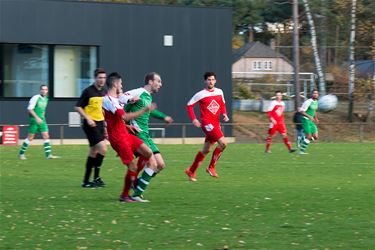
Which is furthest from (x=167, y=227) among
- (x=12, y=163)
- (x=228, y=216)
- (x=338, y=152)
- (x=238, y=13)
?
(x=238, y=13)

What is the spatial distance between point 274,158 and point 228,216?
12927mm

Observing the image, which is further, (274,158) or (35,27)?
(35,27)

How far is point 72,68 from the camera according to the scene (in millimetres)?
37094

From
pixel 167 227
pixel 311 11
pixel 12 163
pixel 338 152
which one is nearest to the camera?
pixel 167 227

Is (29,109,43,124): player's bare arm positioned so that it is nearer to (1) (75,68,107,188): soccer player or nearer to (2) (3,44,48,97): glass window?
(1) (75,68,107,188): soccer player

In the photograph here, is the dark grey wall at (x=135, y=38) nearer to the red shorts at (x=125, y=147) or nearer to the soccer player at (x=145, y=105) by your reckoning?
the soccer player at (x=145, y=105)

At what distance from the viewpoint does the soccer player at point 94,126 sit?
15266 mm

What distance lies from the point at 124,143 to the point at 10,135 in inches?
803

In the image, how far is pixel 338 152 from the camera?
91.2 feet

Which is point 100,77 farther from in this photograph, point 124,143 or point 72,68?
point 72,68

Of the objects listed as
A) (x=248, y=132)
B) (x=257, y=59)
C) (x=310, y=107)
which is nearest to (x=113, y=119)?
(x=310, y=107)

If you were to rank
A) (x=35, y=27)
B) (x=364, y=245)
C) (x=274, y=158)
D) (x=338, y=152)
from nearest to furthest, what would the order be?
(x=364, y=245)
(x=274, y=158)
(x=338, y=152)
(x=35, y=27)

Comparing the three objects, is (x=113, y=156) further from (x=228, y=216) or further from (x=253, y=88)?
(x=253, y=88)

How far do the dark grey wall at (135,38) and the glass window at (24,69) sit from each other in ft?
1.58
